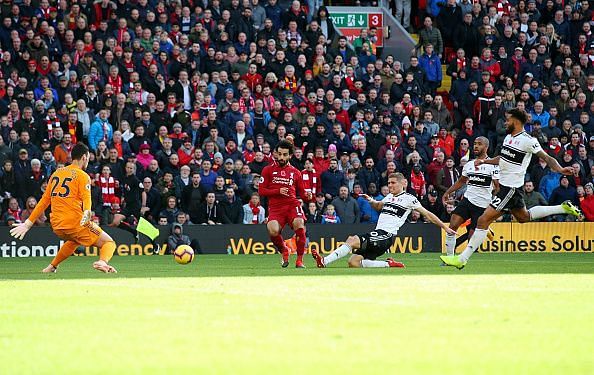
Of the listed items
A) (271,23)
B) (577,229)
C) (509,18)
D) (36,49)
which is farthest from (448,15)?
(36,49)

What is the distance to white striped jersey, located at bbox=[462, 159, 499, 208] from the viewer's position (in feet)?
64.8

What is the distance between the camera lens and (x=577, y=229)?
2798 centimetres

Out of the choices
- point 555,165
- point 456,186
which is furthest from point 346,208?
point 555,165

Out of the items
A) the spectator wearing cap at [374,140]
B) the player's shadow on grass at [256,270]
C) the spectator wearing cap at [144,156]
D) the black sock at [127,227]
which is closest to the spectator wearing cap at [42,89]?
the spectator wearing cap at [144,156]

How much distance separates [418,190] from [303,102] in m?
3.66

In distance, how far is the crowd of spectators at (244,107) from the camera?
85.3 feet

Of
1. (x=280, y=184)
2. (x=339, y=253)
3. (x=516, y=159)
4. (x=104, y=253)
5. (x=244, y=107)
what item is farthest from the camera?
(x=244, y=107)

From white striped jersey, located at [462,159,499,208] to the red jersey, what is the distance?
306 centimetres

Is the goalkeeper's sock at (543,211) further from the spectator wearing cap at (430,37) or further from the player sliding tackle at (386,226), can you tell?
the spectator wearing cap at (430,37)

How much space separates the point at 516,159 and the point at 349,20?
19.8 meters

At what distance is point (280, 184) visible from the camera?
61.1 feet

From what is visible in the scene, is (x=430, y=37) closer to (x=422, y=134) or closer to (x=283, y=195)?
(x=422, y=134)

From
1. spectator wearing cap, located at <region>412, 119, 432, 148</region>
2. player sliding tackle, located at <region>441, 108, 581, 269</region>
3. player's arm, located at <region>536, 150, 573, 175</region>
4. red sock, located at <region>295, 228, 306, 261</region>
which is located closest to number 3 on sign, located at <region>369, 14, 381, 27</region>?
spectator wearing cap, located at <region>412, 119, 432, 148</region>

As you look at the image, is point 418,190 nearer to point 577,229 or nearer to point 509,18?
point 577,229
